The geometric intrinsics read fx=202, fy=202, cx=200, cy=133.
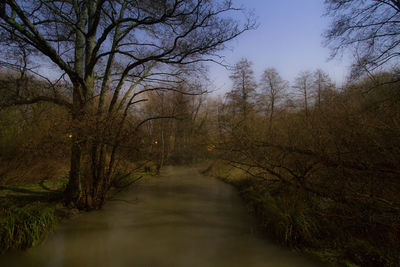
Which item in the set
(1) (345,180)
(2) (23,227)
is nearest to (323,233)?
(1) (345,180)

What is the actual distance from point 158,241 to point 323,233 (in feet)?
13.2

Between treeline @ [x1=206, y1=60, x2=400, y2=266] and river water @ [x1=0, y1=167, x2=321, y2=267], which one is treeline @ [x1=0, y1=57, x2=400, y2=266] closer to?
treeline @ [x1=206, y1=60, x2=400, y2=266]

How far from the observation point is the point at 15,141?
8914 mm

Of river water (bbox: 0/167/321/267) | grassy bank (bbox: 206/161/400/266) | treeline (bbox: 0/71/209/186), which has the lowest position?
river water (bbox: 0/167/321/267)

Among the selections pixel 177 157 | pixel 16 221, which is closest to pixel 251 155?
pixel 16 221

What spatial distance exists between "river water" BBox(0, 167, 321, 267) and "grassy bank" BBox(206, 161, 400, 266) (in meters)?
0.39

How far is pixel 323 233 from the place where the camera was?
191 inches

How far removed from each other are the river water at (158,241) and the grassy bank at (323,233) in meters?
0.39

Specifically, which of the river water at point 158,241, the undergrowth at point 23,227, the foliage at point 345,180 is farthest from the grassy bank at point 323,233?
the undergrowth at point 23,227

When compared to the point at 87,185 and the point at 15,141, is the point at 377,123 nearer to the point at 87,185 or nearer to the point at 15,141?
the point at 87,185

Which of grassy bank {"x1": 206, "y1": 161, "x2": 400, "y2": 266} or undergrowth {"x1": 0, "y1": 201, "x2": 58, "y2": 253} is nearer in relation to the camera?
grassy bank {"x1": 206, "y1": 161, "x2": 400, "y2": 266}

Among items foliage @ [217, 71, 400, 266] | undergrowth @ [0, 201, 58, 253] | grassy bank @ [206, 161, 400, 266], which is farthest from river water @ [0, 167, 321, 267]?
foliage @ [217, 71, 400, 266]

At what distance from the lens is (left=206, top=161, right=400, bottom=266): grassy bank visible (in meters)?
3.85

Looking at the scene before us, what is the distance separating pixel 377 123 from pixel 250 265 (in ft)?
13.5
